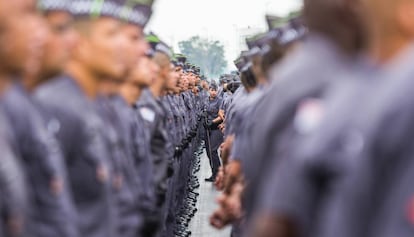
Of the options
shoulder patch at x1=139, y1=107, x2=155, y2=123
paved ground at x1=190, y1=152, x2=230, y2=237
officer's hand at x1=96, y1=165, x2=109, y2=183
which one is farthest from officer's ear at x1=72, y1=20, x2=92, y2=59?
paved ground at x1=190, y1=152, x2=230, y2=237

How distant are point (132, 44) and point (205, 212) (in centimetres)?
982

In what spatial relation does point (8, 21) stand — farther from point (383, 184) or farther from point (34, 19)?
point (383, 184)

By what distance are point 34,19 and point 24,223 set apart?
98 centimetres

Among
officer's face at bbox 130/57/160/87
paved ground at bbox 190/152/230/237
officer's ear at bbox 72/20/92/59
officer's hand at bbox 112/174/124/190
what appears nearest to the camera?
officer's ear at bbox 72/20/92/59

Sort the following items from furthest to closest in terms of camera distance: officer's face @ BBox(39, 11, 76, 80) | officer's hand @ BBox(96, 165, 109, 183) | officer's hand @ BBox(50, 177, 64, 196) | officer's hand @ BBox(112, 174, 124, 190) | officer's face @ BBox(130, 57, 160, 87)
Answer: officer's face @ BBox(130, 57, 160, 87), officer's hand @ BBox(112, 174, 124, 190), officer's hand @ BBox(96, 165, 109, 183), officer's face @ BBox(39, 11, 76, 80), officer's hand @ BBox(50, 177, 64, 196)

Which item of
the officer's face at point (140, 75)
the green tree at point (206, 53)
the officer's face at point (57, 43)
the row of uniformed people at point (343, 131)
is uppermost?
the green tree at point (206, 53)

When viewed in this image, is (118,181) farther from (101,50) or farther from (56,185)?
(56,185)

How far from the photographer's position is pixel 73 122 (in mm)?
5168

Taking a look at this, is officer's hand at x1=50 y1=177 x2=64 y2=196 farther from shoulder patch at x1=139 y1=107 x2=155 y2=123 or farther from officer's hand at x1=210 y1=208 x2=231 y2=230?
shoulder patch at x1=139 y1=107 x2=155 y2=123

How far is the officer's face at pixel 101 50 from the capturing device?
5715mm

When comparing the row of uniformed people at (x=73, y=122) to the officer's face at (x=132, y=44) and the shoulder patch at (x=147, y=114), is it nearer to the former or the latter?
the officer's face at (x=132, y=44)

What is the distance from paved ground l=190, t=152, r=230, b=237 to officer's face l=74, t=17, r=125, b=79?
6.64 metres

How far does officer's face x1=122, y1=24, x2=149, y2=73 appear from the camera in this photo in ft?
20.0

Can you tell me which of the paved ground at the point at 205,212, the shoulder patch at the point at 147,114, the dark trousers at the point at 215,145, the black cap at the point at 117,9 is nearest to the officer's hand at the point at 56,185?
the black cap at the point at 117,9
